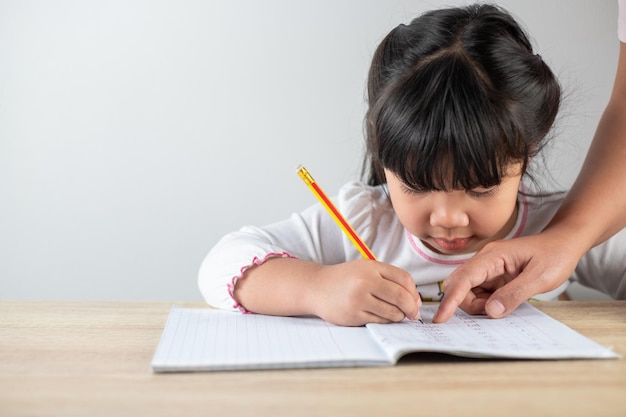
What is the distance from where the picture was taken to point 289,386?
54 cm

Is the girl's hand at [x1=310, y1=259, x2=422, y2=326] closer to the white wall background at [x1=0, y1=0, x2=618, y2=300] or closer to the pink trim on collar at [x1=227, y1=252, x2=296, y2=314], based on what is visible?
the pink trim on collar at [x1=227, y1=252, x2=296, y2=314]

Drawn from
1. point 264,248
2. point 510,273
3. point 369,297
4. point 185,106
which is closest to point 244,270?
point 264,248

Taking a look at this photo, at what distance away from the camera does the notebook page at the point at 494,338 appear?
0.61 meters

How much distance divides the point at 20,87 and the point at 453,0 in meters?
1.06

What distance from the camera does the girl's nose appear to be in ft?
2.82

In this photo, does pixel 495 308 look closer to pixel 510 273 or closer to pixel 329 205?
pixel 510 273

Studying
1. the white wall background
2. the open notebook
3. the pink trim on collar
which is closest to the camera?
the open notebook

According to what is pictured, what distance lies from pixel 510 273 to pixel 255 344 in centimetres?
33

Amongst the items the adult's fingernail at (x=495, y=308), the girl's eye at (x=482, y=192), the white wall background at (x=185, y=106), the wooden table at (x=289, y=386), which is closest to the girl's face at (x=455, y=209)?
the girl's eye at (x=482, y=192)

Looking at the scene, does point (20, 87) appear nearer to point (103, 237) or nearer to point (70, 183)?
point (70, 183)

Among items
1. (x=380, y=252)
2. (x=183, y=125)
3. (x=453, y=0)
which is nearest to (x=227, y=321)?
(x=380, y=252)

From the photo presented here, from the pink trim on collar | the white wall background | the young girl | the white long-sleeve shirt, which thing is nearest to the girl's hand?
the young girl

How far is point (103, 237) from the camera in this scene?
186 centimetres

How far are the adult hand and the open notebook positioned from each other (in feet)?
0.07
